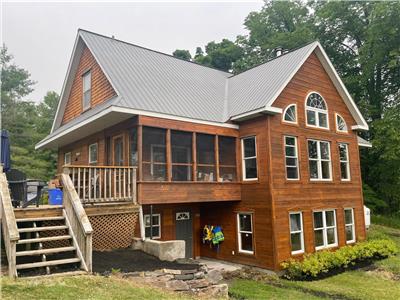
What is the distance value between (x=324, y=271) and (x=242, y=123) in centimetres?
612

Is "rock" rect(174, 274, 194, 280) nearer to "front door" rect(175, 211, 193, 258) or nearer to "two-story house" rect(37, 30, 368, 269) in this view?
"two-story house" rect(37, 30, 368, 269)

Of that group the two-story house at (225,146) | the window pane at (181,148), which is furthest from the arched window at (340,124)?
the window pane at (181,148)

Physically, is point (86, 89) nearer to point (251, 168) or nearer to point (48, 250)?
point (251, 168)

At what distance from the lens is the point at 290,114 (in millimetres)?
13469

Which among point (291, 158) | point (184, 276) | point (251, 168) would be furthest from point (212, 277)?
point (291, 158)

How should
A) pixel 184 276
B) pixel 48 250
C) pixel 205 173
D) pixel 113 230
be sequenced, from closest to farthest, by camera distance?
1. pixel 48 250
2. pixel 184 276
3. pixel 113 230
4. pixel 205 173

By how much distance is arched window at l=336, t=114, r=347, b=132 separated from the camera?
50.8 ft

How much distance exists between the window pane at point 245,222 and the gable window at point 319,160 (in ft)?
10.6

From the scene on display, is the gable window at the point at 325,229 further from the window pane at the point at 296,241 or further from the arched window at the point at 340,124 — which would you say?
the arched window at the point at 340,124

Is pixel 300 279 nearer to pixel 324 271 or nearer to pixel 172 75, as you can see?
pixel 324 271

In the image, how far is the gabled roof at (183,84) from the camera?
38.8 ft

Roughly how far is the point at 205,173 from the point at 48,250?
23.1 feet

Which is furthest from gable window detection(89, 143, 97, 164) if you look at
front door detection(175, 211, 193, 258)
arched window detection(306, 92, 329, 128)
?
arched window detection(306, 92, 329, 128)

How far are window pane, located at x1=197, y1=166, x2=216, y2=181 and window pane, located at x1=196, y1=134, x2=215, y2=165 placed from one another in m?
0.39
